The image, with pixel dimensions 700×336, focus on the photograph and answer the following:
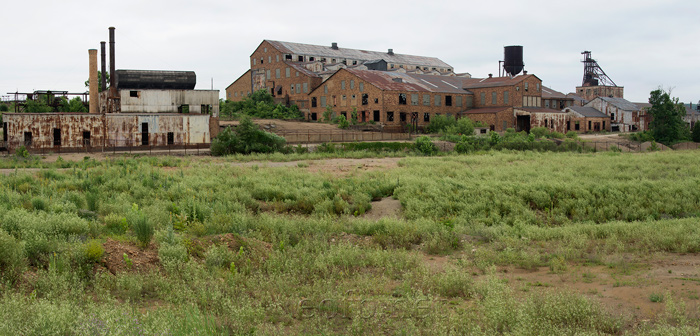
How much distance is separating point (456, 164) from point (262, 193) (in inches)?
550

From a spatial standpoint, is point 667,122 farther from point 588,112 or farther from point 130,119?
point 130,119

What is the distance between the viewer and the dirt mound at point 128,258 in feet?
33.4

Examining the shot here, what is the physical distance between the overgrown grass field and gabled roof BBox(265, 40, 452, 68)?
5674cm

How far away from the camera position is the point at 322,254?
11.6 meters

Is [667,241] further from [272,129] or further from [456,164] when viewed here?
[272,129]

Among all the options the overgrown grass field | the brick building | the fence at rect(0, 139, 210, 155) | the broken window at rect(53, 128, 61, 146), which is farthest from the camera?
the brick building

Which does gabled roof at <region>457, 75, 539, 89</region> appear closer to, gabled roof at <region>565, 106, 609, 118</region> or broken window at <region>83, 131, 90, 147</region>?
gabled roof at <region>565, 106, 609, 118</region>

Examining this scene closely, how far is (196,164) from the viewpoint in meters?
30.8

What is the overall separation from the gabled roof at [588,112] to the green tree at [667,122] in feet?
42.4

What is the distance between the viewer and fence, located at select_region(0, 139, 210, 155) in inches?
1558

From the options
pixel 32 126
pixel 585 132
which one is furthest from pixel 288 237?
pixel 585 132

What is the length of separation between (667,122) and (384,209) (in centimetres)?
5009

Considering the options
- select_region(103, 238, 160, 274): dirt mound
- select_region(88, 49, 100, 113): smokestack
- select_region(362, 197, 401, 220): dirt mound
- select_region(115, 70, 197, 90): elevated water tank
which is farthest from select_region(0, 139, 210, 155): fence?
select_region(103, 238, 160, 274): dirt mound

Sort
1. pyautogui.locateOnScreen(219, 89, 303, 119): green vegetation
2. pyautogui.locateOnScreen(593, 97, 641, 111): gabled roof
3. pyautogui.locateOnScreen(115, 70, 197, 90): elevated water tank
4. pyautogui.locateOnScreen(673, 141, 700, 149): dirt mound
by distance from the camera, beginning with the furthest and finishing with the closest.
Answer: pyautogui.locateOnScreen(593, 97, 641, 111): gabled roof, pyautogui.locateOnScreen(219, 89, 303, 119): green vegetation, pyautogui.locateOnScreen(673, 141, 700, 149): dirt mound, pyautogui.locateOnScreen(115, 70, 197, 90): elevated water tank
